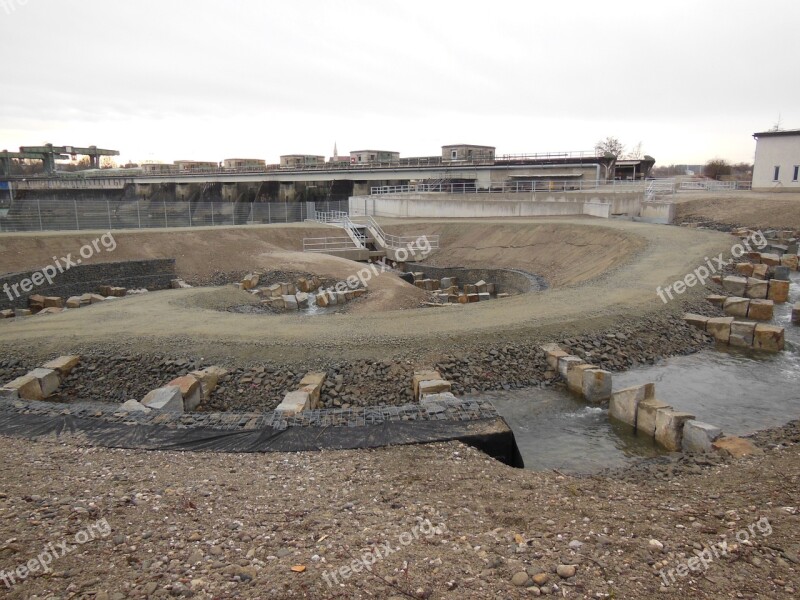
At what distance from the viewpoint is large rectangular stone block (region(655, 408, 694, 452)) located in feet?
32.0

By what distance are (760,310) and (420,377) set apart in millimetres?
12506

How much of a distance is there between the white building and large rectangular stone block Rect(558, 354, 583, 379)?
33.5 metres

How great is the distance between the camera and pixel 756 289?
779 inches

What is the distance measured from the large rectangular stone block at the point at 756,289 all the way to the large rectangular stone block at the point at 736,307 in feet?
8.01

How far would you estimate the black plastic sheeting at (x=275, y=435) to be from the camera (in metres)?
8.34

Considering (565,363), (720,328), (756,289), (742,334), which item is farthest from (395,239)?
(565,363)

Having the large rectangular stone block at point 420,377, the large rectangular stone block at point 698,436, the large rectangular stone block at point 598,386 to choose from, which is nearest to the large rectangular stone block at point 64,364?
the large rectangular stone block at point 420,377

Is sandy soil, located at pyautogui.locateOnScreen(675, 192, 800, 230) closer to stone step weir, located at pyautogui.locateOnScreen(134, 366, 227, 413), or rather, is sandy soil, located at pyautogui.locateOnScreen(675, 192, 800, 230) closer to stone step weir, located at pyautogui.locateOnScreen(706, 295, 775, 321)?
stone step weir, located at pyautogui.locateOnScreen(706, 295, 775, 321)

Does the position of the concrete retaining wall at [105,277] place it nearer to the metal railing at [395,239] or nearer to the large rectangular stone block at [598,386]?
the metal railing at [395,239]

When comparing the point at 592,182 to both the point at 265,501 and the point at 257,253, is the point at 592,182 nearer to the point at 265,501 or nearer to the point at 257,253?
the point at 257,253

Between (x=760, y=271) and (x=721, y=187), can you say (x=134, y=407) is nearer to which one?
(x=760, y=271)

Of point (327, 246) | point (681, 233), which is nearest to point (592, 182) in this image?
point (681, 233)

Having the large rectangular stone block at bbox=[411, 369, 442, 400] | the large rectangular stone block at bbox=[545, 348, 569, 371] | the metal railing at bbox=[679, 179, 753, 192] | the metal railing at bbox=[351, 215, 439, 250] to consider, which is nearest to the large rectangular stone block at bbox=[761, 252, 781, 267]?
the large rectangular stone block at bbox=[545, 348, 569, 371]

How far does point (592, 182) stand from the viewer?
44750mm
